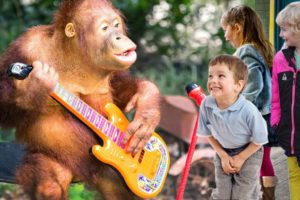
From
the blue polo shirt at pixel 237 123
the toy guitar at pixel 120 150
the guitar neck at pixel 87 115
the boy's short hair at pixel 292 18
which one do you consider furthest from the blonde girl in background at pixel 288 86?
the guitar neck at pixel 87 115

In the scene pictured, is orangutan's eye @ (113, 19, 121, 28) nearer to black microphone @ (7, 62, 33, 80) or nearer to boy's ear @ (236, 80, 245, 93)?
black microphone @ (7, 62, 33, 80)

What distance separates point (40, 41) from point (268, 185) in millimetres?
803

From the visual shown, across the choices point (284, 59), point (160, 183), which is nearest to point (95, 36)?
point (160, 183)

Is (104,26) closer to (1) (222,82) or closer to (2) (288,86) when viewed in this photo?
(1) (222,82)

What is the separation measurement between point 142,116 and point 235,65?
0.27m

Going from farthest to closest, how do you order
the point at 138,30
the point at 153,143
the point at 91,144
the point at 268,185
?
the point at 138,30 → the point at 268,185 → the point at 153,143 → the point at 91,144

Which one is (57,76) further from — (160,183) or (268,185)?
(268,185)

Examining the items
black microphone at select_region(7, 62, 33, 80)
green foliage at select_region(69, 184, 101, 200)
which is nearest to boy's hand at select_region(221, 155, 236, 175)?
black microphone at select_region(7, 62, 33, 80)

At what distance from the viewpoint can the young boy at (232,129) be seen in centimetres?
182

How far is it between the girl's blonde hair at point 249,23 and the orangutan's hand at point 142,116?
0.36 m

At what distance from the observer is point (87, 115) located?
1592 millimetres

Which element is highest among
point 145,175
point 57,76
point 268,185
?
point 57,76

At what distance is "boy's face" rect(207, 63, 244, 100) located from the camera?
5.94ft

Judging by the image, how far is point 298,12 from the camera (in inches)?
74.8
